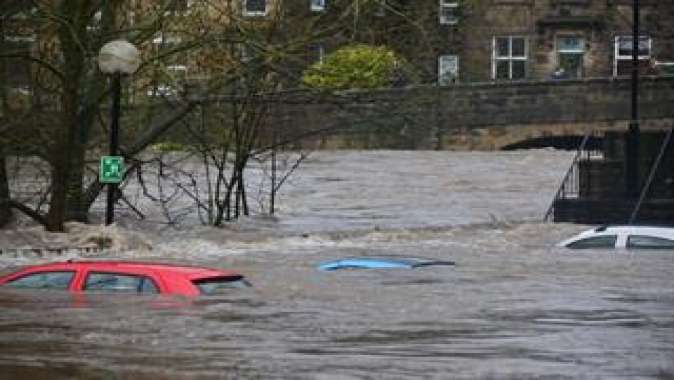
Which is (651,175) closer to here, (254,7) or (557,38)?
(254,7)

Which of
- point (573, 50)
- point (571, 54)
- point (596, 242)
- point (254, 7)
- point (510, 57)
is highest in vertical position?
point (254, 7)

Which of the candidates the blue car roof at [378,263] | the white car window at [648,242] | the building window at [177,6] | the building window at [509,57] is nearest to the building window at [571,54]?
the building window at [509,57]

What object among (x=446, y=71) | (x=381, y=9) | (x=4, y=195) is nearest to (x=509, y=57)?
(x=446, y=71)

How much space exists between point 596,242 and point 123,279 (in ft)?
32.1

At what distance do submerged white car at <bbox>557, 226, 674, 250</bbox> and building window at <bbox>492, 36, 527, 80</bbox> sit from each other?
39580 millimetres

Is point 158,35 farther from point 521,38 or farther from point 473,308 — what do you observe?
point 521,38

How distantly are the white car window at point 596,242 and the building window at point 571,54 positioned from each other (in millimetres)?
38943

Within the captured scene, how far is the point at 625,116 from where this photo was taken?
56000 millimetres

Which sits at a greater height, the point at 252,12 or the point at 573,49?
the point at 252,12

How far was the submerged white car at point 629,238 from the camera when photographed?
73.2ft

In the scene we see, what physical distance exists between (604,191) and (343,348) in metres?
20.0

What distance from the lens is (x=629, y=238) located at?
22.5 metres

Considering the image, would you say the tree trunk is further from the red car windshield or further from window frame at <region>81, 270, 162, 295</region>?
window frame at <region>81, 270, 162, 295</region>

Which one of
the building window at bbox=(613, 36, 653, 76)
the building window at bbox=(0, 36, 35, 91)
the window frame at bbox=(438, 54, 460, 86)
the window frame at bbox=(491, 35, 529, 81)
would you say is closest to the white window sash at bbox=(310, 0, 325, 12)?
the building window at bbox=(0, 36, 35, 91)
